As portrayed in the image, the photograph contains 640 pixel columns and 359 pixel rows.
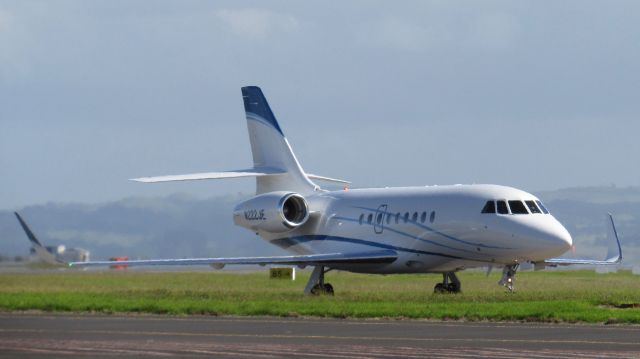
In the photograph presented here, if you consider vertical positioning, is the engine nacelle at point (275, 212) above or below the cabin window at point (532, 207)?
above

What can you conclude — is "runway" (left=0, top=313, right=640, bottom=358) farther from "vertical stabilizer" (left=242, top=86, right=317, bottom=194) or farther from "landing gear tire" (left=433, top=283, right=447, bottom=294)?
"vertical stabilizer" (left=242, top=86, right=317, bottom=194)

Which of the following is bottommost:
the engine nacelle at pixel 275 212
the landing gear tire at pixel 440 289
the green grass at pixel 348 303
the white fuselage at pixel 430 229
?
the green grass at pixel 348 303

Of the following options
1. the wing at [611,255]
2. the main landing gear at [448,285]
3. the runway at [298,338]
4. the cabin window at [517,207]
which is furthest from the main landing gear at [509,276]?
the runway at [298,338]

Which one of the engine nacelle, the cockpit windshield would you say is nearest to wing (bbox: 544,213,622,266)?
the cockpit windshield

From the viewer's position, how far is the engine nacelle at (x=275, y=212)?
52.8 metres

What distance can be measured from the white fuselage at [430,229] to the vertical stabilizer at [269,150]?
2.40 meters

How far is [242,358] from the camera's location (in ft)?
72.9

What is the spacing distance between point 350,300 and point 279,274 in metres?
26.3

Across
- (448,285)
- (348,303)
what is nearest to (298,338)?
(348,303)

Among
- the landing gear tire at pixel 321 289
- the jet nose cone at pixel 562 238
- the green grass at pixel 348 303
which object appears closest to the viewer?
the green grass at pixel 348 303

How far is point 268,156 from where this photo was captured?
57469 mm

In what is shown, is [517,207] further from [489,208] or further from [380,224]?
[380,224]

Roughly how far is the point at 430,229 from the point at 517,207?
2.93m

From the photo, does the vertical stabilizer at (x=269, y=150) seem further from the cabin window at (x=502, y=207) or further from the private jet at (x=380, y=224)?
the cabin window at (x=502, y=207)
